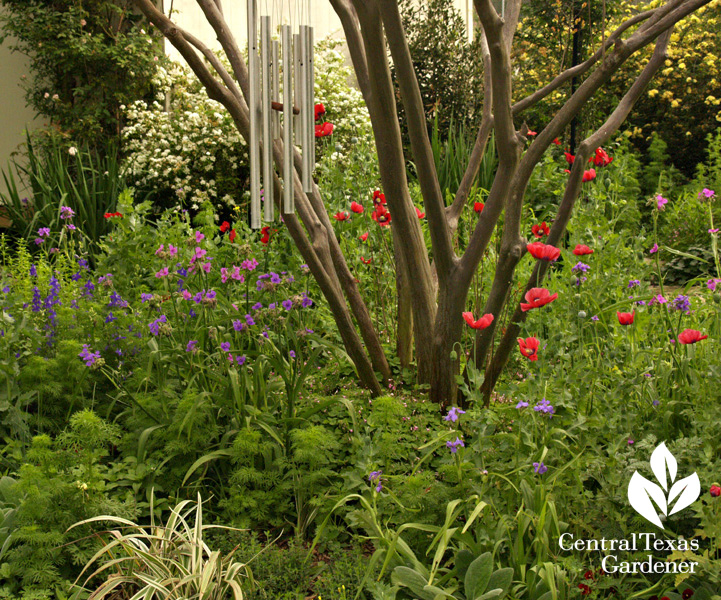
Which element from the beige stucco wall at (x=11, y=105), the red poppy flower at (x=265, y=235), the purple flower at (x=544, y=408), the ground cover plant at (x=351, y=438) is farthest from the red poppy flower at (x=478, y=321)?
the beige stucco wall at (x=11, y=105)

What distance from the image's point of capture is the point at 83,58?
7.23 m

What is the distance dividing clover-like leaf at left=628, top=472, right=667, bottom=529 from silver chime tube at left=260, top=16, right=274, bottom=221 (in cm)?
128

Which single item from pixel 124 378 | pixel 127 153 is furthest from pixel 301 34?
pixel 127 153

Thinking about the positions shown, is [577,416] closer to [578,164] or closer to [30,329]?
[578,164]

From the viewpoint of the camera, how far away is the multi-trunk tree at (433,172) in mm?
2428

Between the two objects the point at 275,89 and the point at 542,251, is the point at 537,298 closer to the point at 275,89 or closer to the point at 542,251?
the point at 542,251

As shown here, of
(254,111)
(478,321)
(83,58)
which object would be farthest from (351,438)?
(83,58)

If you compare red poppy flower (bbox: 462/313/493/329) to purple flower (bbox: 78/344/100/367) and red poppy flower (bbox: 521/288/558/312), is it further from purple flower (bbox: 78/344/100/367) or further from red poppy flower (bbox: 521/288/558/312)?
purple flower (bbox: 78/344/100/367)

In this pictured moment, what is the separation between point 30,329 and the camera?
9.25ft

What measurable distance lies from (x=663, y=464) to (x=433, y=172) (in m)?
1.29

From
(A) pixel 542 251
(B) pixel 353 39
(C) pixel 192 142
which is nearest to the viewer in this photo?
(A) pixel 542 251

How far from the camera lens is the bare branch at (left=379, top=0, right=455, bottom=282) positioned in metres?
2.30

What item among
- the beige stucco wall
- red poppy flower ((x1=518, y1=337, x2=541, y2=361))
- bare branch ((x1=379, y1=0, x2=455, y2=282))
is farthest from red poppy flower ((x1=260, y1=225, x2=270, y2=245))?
the beige stucco wall

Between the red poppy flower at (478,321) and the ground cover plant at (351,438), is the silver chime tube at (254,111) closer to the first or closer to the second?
the ground cover plant at (351,438)
